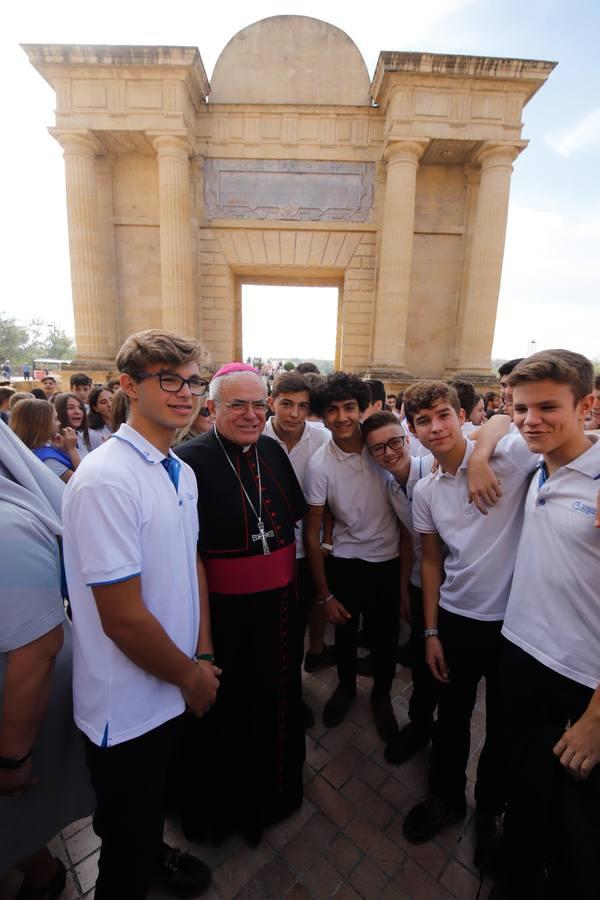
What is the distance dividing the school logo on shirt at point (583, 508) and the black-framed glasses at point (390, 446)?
1.03m

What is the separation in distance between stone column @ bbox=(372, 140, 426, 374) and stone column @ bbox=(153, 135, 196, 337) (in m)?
5.21

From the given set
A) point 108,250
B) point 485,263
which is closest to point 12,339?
point 108,250

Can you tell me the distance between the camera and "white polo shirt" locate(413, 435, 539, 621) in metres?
1.82

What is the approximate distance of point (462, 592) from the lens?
1938 millimetres

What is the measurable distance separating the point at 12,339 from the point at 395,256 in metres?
50.1

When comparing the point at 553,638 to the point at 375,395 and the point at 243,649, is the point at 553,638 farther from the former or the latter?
the point at 375,395

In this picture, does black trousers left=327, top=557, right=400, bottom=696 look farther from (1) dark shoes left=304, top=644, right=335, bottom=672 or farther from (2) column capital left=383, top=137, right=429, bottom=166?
(2) column capital left=383, top=137, right=429, bottom=166

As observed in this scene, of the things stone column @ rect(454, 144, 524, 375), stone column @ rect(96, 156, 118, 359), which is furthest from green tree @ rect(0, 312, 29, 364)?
stone column @ rect(454, 144, 524, 375)

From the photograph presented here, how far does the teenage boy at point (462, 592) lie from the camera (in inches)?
72.4

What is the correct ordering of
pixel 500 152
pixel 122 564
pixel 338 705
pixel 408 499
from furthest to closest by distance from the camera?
pixel 500 152 < pixel 338 705 < pixel 408 499 < pixel 122 564

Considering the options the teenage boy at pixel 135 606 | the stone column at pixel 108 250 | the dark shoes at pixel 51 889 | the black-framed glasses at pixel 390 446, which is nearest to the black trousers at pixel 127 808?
the teenage boy at pixel 135 606

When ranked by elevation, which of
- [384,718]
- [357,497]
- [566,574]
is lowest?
[384,718]

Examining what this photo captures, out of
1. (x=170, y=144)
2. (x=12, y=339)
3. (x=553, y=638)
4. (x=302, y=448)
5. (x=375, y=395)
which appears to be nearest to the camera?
(x=553, y=638)

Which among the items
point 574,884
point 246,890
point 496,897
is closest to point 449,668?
point 496,897
